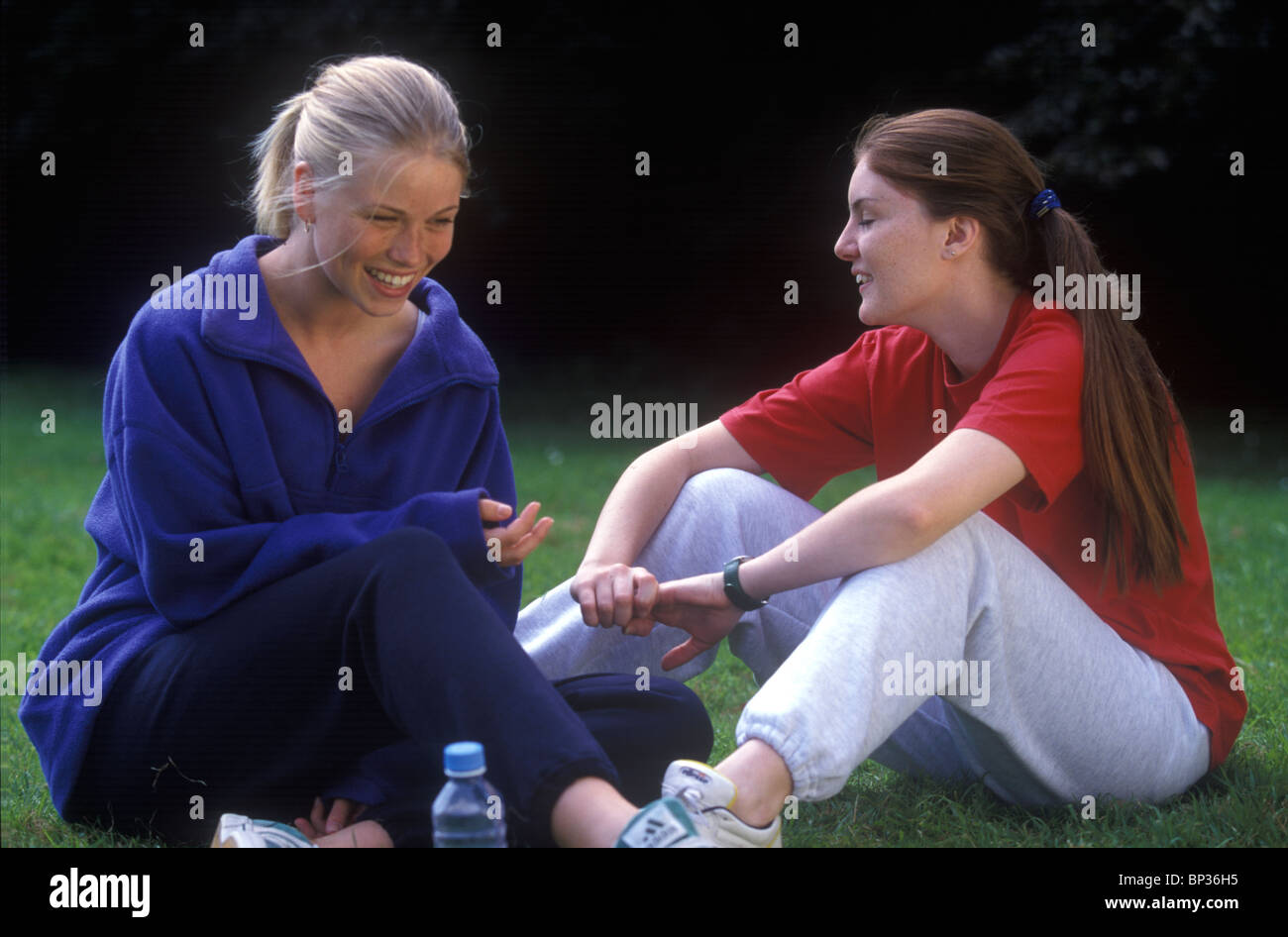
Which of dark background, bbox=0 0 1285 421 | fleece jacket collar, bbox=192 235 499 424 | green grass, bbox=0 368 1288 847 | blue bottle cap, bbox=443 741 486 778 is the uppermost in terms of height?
dark background, bbox=0 0 1285 421

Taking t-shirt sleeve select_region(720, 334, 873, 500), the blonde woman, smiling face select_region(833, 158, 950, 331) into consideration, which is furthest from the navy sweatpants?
smiling face select_region(833, 158, 950, 331)

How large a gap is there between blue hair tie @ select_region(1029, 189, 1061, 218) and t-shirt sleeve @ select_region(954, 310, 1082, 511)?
0.27 m

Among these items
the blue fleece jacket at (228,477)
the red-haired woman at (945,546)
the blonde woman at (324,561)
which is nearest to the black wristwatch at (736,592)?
the red-haired woman at (945,546)

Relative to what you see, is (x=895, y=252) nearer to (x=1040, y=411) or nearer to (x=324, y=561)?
(x=1040, y=411)

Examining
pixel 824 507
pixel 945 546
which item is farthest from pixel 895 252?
pixel 824 507

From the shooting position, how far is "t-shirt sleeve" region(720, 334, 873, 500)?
288 centimetres

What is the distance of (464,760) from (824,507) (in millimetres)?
5044

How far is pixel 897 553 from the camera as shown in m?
2.19

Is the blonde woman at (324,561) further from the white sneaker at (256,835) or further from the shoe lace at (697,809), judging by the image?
the shoe lace at (697,809)

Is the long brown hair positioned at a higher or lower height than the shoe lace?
higher

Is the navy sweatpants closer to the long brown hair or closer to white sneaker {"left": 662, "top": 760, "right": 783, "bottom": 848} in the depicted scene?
white sneaker {"left": 662, "top": 760, "right": 783, "bottom": 848}

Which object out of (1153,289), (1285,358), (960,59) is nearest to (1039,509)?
(960,59)

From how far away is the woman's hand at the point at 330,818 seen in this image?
228 centimetres

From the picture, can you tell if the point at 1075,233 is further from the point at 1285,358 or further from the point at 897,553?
the point at 1285,358
